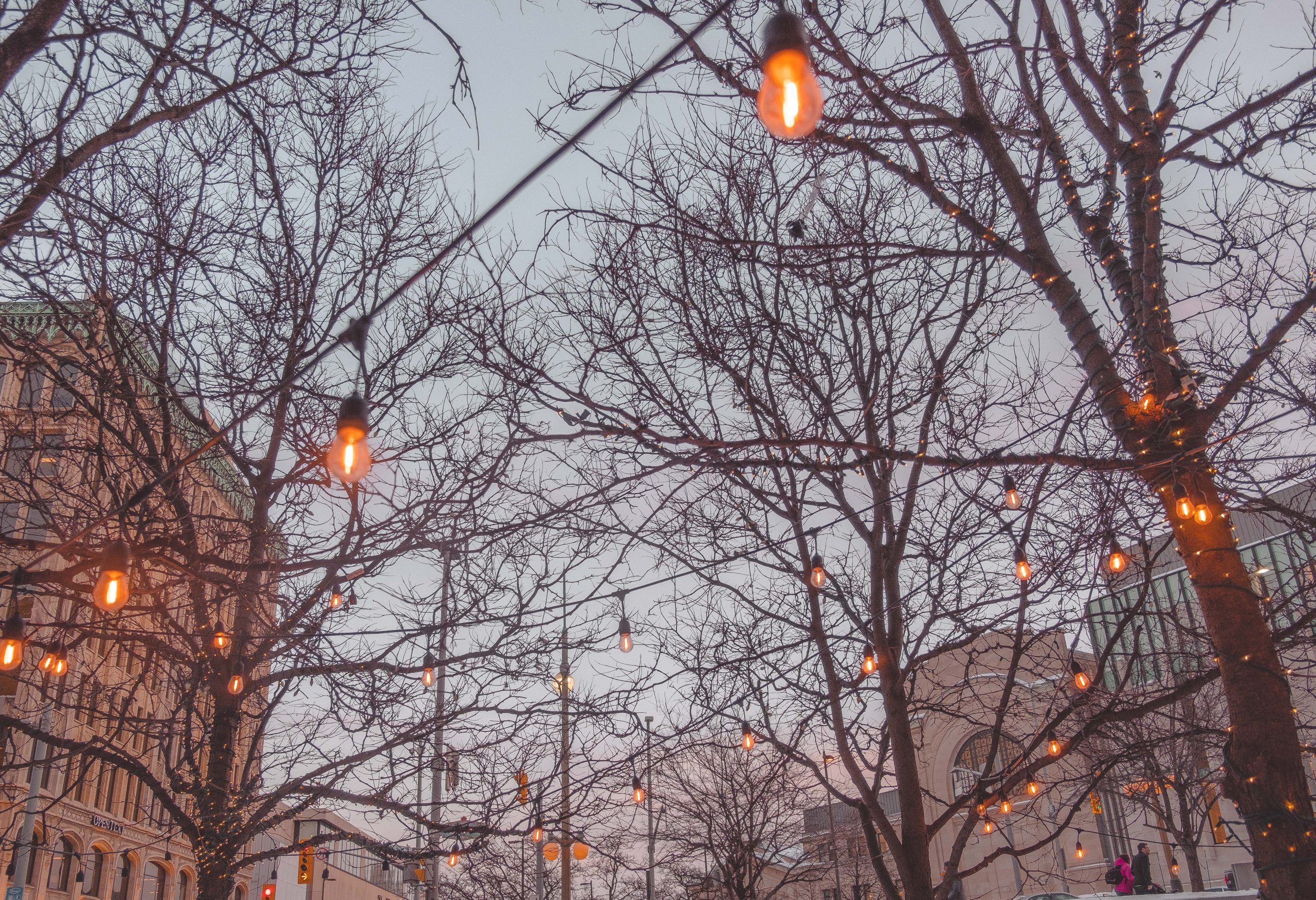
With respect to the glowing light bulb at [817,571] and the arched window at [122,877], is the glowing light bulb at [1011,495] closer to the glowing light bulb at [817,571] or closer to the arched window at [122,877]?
the glowing light bulb at [817,571]

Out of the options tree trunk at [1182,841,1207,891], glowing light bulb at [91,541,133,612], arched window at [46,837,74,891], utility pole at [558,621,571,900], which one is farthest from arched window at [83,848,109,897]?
glowing light bulb at [91,541,133,612]

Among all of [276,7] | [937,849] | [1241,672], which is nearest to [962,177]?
[1241,672]

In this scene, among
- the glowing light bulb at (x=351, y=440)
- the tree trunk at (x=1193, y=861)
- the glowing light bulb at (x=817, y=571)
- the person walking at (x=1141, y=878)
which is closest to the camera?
the glowing light bulb at (x=351, y=440)

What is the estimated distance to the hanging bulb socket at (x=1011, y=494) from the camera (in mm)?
6723

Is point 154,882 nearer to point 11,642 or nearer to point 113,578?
point 11,642

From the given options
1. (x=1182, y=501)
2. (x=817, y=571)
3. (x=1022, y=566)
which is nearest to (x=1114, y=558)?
(x=1022, y=566)

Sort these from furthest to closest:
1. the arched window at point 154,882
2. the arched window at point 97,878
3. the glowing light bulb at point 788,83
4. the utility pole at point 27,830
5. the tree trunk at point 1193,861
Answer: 1. the arched window at point 154,882
2. the arched window at point 97,878
3. the tree trunk at point 1193,861
4. the utility pole at point 27,830
5. the glowing light bulb at point 788,83

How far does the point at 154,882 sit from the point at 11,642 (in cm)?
3667

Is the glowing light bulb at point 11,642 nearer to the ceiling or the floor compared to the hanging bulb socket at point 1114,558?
nearer to the floor

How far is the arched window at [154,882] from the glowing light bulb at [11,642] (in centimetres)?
3524

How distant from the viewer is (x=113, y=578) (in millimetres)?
4262

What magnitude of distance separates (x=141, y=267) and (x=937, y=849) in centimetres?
3415

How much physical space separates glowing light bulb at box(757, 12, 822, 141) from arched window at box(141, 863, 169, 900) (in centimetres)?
4023

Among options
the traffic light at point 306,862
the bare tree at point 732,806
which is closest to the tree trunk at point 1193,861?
the bare tree at point 732,806
